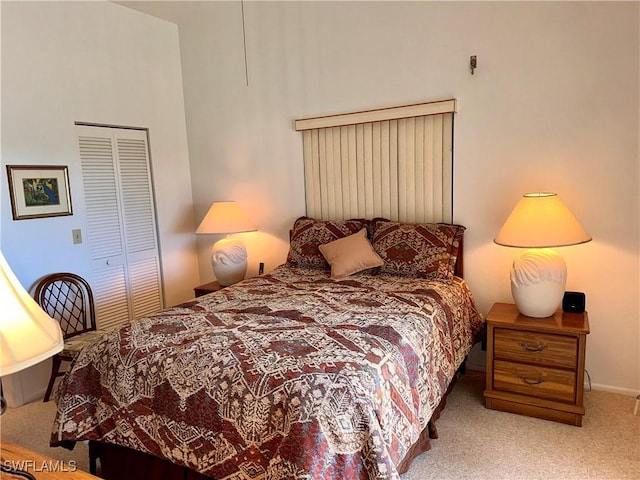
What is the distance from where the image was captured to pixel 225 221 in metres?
3.69

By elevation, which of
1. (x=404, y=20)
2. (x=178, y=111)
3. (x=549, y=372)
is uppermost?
(x=404, y=20)

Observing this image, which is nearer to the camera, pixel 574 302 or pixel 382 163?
pixel 574 302

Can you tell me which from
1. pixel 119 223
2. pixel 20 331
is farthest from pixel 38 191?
pixel 20 331

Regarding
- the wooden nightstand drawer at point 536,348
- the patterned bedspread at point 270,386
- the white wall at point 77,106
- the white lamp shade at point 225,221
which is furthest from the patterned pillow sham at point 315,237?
the white wall at point 77,106

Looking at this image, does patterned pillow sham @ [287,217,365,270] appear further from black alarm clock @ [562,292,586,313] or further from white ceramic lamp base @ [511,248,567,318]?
black alarm clock @ [562,292,586,313]

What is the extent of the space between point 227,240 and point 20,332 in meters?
2.87

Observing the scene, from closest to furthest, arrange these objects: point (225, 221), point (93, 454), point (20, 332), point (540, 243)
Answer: point (20, 332)
point (93, 454)
point (540, 243)
point (225, 221)

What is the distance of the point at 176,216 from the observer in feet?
13.8

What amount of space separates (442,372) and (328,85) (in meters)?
2.34

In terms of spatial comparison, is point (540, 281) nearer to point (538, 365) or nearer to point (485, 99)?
point (538, 365)

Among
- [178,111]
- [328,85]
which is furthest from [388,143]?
[178,111]

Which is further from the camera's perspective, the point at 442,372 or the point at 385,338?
the point at 442,372

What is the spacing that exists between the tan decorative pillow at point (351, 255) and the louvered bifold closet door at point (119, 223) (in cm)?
174

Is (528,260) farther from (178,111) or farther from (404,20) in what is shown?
(178,111)
